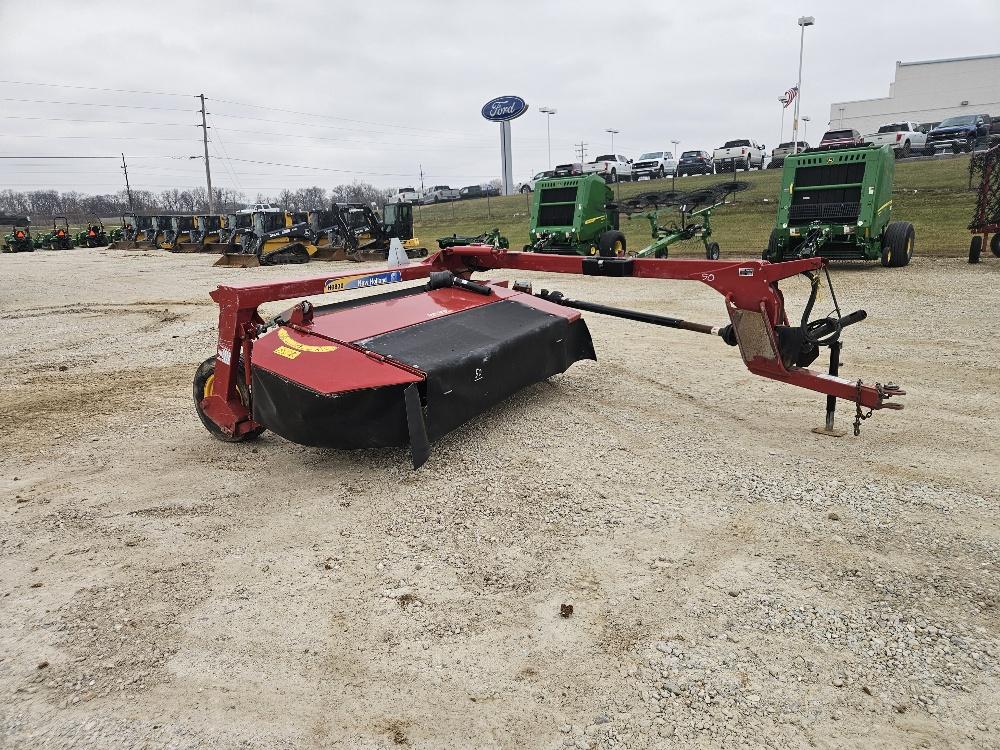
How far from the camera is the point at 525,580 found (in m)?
2.80

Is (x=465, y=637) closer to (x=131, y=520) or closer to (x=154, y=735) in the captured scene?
(x=154, y=735)

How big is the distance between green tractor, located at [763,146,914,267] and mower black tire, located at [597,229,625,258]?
3.16 metres

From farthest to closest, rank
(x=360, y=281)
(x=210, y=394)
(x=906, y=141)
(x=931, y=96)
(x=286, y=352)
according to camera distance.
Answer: (x=931, y=96) < (x=906, y=141) < (x=360, y=281) < (x=210, y=394) < (x=286, y=352)

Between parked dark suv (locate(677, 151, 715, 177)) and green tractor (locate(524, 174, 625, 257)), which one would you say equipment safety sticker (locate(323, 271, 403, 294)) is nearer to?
green tractor (locate(524, 174, 625, 257))

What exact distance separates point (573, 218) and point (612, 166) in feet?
74.5

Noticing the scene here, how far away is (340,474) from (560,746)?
88.4 inches

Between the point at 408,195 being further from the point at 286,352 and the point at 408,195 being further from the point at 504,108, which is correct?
the point at 286,352

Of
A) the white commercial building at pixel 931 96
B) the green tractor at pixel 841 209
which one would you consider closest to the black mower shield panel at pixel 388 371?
the green tractor at pixel 841 209

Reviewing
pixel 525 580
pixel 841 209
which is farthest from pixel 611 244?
pixel 525 580

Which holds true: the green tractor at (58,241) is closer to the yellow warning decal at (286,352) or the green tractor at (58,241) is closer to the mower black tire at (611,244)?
the mower black tire at (611,244)

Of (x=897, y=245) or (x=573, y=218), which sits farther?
(x=573, y=218)

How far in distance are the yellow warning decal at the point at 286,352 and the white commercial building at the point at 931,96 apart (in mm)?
60800

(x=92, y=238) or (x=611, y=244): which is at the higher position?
(x=92, y=238)

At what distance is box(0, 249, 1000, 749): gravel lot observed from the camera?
6.90ft
